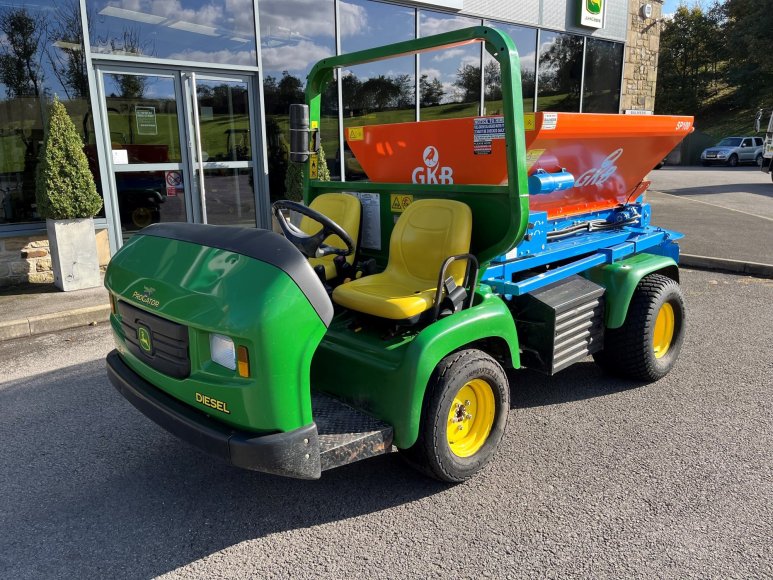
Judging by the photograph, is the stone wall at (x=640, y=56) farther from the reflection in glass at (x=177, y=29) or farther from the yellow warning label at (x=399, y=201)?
the yellow warning label at (x=399, y=201)

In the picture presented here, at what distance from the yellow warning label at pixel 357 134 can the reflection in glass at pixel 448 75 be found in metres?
5.89


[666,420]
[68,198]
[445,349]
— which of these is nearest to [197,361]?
[445,349]

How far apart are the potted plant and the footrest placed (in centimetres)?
473

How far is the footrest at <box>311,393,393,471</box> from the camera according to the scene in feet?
8.37

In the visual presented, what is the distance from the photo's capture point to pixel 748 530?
8.65ft

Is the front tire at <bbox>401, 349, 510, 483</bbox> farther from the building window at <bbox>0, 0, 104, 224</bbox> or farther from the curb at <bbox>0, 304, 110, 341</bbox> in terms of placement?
the building window at <bbox>0, 0, 104, 224</bbox>

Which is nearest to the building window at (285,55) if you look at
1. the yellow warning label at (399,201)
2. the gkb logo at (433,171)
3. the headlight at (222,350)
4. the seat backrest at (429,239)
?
the gkb logo at (433,171)

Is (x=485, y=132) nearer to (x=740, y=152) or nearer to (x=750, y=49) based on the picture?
(x=740, y=152)

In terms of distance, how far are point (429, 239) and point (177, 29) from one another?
585 cm

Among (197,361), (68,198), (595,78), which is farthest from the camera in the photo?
(595,78)

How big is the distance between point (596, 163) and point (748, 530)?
2.52 meters

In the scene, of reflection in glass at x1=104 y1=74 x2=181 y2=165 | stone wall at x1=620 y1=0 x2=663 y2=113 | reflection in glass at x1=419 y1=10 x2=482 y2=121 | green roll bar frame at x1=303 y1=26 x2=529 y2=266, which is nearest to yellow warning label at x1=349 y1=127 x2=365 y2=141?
green roll bar frame at x1=303 y1=26 x2=529 y2=266

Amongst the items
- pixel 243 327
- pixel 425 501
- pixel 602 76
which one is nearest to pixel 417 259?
pixel 425 501

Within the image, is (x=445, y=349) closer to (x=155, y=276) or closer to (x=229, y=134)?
(x=155, y=276)
